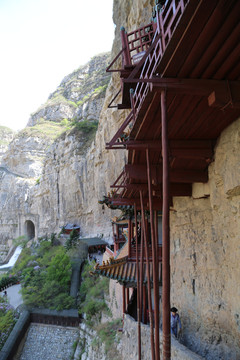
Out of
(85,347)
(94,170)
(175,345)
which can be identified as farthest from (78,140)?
(175,345)

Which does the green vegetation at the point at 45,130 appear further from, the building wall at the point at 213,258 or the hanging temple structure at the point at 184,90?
the hanging temple structure at the point at 184,90

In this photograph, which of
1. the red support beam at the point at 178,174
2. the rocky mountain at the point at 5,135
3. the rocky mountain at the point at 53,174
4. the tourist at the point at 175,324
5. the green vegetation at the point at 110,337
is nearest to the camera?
the red support beam at the point at 178,174

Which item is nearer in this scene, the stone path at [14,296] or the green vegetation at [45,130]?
the stone path at [14,296]

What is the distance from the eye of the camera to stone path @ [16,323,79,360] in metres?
14.1

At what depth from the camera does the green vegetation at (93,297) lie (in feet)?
46.4

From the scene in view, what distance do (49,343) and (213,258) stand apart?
568 inches

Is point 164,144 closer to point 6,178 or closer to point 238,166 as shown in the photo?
point 238,166

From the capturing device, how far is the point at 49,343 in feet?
48.5

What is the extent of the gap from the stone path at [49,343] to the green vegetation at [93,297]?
63.6 inches

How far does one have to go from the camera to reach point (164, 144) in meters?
2.79

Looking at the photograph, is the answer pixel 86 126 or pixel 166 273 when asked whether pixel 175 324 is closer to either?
pixel 166 273

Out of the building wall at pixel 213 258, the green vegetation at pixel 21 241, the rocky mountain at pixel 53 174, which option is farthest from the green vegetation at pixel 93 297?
the green vegetation at pixel 21 241

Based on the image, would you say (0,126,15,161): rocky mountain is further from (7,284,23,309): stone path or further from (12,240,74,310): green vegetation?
(12,240,74,310): green vegetation

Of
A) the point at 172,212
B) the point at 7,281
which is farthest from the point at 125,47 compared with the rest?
the point at 7,281
